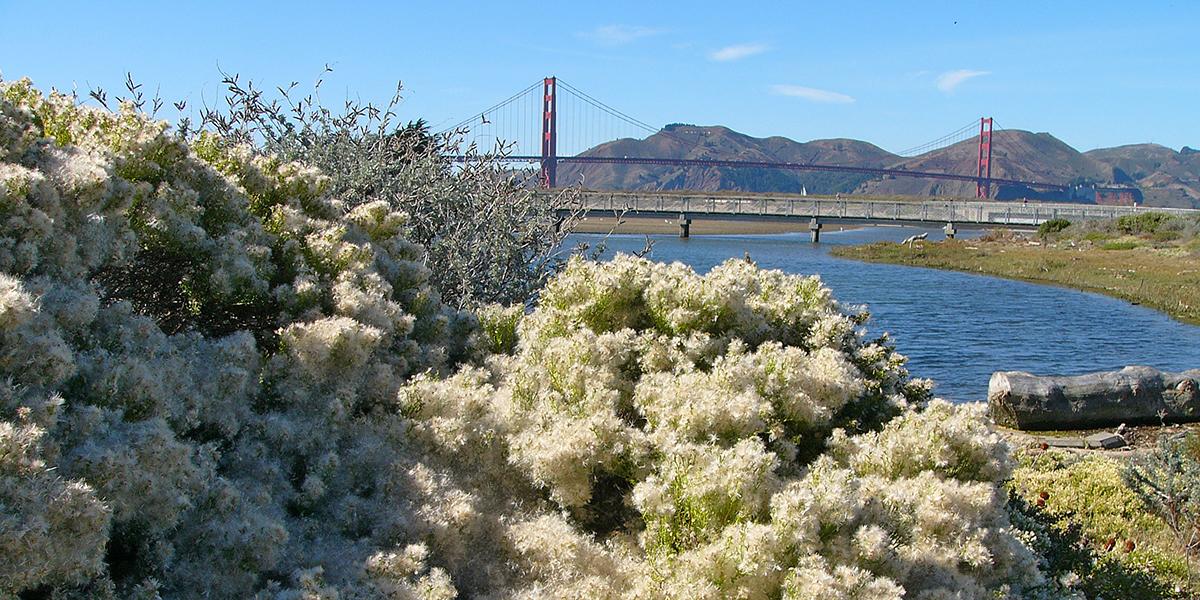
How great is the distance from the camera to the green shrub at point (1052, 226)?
67.2m

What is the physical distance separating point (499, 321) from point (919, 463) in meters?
3.02

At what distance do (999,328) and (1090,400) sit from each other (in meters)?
14.2

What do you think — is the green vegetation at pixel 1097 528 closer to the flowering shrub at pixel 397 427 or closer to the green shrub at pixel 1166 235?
the flowering shrub at pixel 397 427

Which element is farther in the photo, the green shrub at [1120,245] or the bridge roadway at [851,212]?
the bridge roadway at [851,212]

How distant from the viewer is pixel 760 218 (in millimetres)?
73500

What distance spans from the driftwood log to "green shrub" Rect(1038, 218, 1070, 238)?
182 ft

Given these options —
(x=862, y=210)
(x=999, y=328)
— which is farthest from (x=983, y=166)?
(x=999, y=328)

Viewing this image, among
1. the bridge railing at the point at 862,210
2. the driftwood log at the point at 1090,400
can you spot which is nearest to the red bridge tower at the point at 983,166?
the bridge railing at the point at 862,210

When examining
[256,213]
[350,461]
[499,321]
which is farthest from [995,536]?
[256,213]

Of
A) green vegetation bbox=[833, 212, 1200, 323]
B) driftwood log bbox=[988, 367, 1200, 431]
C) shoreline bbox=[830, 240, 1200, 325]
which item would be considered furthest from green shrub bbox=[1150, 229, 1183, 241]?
driftwood log bbox=[988, 367, 1200, 431]

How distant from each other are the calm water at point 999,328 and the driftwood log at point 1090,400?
8.77 ft

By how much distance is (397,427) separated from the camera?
4.71 m

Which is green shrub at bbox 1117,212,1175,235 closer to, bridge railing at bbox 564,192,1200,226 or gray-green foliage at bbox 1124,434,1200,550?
bridge railing at bbox 564,192,1200,226

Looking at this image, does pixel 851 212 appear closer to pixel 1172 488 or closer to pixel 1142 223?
pixel 1142 223
